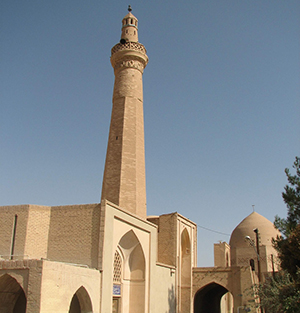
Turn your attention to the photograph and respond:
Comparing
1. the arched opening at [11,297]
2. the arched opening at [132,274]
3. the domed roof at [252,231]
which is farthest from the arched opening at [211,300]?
the arched opening at [11,297]

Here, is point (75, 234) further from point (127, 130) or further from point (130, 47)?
point (130, 47)

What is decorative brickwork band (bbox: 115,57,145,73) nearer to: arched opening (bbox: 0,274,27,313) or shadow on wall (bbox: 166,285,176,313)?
shadow on wall (bbox: 166,285,176,313)

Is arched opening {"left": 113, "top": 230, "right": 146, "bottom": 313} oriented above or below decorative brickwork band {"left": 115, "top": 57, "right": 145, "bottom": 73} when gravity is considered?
below

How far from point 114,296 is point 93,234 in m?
3.25

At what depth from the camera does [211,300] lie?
27.3m

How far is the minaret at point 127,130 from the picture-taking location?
60.2 feet

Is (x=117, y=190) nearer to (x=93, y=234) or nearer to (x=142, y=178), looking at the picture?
(x=142, y=178)

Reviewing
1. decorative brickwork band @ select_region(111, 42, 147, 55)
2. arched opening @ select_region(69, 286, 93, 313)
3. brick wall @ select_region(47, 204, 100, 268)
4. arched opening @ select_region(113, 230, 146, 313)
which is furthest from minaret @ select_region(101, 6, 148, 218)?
arched opening @ select_region(69, 286, 93, 313)

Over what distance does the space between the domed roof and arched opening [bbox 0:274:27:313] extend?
2123 cm

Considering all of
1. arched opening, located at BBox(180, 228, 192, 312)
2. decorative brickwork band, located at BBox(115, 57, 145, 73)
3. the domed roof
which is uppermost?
decorative brickwork band, located at BBox(115, 57, 145, 73)

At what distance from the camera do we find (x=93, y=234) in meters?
13.5

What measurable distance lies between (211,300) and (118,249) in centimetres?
1400

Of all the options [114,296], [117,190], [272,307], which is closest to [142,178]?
[117,190]

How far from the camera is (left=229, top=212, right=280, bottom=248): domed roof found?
1220 inches
